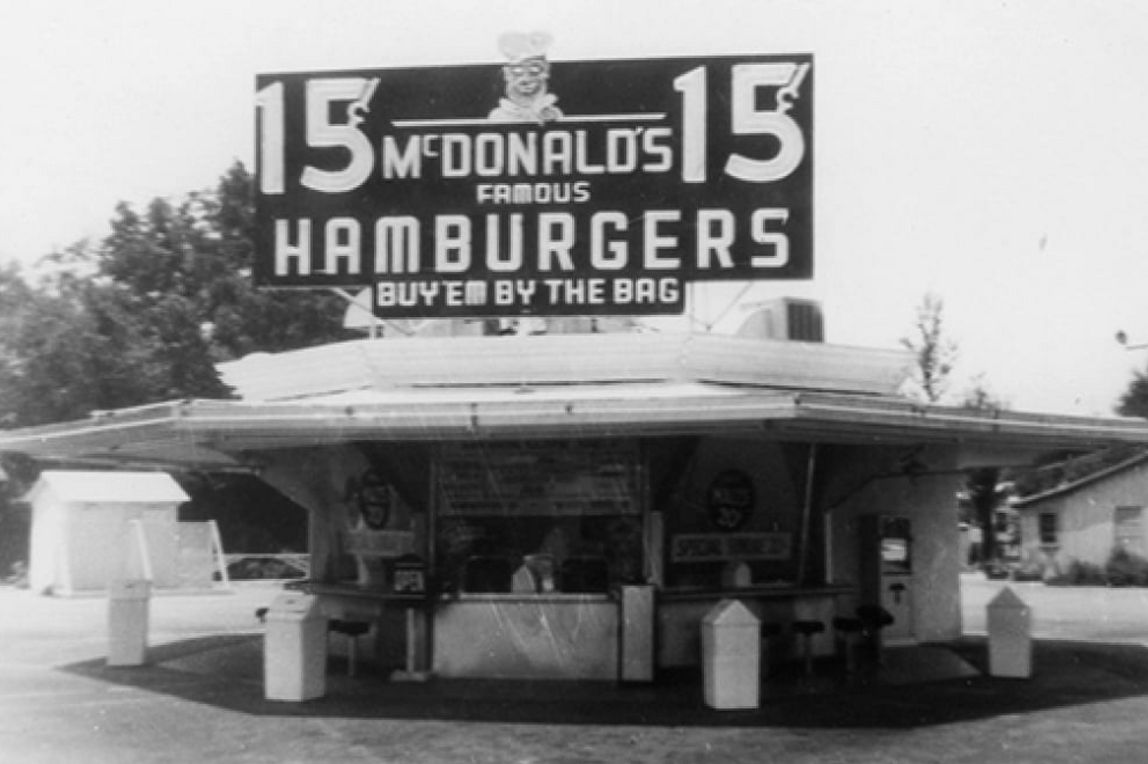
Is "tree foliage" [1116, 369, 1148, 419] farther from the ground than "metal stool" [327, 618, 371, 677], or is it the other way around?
"tree foliage" [1116, 369, 1148, 419]

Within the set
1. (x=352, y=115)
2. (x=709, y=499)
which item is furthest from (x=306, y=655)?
(x=352, y=115)

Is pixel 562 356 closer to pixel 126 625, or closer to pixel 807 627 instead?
pixel 807 627

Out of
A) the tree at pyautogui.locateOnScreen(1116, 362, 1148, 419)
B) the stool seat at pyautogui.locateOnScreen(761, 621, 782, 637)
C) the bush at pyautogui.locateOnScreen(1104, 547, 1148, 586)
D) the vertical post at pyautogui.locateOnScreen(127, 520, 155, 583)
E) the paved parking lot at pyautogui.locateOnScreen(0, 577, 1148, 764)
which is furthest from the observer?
the tree at pyautogui.locateOnScreen(1116, 362, 1148, 419)

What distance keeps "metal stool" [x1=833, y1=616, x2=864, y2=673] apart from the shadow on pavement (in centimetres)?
32

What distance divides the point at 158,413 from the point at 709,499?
681 cm

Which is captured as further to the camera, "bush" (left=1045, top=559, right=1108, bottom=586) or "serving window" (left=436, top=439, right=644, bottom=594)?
"bush" (left=1045, top=559, right=1108, bottom=586)

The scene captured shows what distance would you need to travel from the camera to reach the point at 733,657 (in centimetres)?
1355

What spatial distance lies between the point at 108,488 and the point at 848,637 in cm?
2344

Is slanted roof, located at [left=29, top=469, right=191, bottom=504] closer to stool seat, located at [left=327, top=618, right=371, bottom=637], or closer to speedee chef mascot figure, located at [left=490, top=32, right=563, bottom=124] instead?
stool seat, located at [left=327, top=618, right=371, bottom=637]

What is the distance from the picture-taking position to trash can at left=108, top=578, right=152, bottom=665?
57.1ft

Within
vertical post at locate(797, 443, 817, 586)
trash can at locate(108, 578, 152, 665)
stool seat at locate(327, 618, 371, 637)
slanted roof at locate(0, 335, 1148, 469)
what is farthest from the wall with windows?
trash can at locate(108, 578, 152, 665)

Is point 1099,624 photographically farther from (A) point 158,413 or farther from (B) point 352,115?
(A) point 158,413

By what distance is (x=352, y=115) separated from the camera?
17.3 meters

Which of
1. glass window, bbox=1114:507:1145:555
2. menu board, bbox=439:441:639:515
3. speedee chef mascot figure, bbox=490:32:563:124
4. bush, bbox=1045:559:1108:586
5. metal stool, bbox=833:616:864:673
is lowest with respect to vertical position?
bush, bbox=1045:559:1108:586
